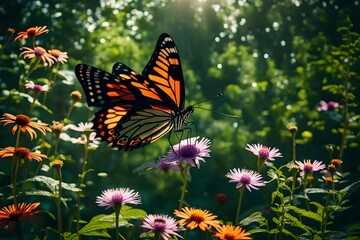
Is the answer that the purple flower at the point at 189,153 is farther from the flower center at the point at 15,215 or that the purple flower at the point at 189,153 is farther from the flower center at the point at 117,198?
the flower center at the point at 15,215

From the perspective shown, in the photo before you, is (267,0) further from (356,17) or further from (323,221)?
(323,221)

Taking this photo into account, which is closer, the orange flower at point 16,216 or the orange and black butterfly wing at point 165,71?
the orange flower at point 16,216

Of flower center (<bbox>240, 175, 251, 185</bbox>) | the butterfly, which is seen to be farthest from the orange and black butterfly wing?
flower center (<bbox>240, 175, 251, 185</bbox>)

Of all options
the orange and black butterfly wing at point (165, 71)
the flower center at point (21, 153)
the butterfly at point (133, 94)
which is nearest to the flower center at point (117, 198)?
the flower center at point (21, 153)

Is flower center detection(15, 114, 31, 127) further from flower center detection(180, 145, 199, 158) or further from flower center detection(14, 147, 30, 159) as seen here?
flower center detection(180, 145, 199, 158)

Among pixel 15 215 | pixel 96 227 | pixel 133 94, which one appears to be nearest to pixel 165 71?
pixel 133 94

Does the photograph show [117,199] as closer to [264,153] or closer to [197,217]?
[197,217]
